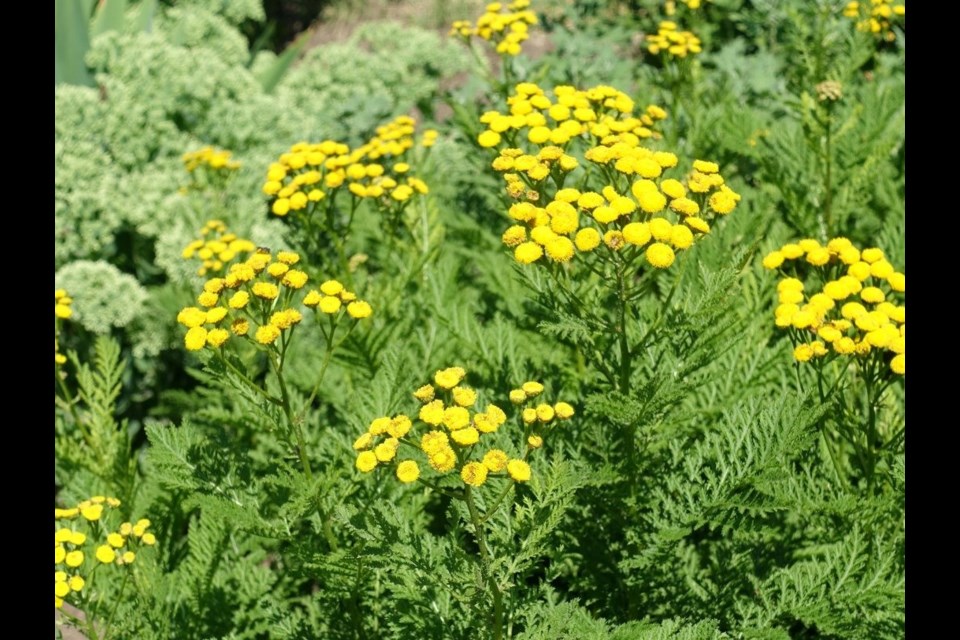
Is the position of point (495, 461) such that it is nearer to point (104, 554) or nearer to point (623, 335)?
point (623, 335)

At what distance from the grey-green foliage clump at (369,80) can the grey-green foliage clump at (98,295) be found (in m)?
1.37

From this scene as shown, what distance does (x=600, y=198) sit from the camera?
1.56 m

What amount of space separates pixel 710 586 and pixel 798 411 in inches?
20.5

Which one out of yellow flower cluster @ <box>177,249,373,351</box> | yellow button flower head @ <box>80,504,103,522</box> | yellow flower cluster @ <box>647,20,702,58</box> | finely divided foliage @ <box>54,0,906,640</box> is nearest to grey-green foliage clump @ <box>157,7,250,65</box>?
finely divided foliage @ <box>54,0,906,640</box>

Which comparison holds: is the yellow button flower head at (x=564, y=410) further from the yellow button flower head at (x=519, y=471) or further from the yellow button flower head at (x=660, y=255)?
the yellow button flower head at (x=660, y=255)

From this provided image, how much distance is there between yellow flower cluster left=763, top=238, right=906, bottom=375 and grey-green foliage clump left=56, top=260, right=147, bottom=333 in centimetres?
233

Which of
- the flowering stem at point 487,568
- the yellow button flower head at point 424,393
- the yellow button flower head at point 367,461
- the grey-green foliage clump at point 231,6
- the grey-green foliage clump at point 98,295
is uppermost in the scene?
the grey-green foliage clump at point 231,6

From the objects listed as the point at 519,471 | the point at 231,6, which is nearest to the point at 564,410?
the point at 519,471

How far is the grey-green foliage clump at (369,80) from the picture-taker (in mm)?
3992

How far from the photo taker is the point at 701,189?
1.67 m

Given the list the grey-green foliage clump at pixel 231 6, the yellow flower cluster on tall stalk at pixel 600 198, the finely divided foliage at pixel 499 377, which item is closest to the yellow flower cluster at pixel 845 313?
the finely divided foliage at pixel 499 377

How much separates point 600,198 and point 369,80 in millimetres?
3031
